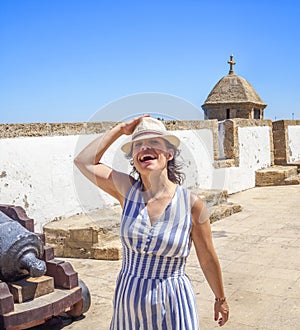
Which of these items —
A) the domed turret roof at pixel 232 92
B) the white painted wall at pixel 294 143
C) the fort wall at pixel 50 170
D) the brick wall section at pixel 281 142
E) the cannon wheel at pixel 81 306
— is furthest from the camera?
the domed turret roof at pixel 232 92

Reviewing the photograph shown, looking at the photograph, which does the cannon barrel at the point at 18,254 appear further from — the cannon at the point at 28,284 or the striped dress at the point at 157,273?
the striped dress at the point at 157,273

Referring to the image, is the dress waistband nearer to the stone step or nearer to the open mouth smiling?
the open mouth smiling

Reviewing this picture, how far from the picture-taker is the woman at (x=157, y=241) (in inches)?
77.5

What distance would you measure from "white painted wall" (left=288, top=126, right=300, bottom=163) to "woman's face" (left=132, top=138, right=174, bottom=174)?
13660mm

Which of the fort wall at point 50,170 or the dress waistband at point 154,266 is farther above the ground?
the fort wall at point 50,170

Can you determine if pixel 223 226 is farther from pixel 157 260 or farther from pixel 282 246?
pixel 157 260

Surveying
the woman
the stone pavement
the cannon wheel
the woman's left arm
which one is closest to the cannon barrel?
the cannon wheel

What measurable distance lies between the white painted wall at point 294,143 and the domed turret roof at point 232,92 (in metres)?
2.50

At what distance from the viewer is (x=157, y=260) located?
6.49ft

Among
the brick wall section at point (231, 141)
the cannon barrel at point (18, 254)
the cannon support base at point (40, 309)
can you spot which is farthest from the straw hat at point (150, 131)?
the brick wall section at point (231, 141)

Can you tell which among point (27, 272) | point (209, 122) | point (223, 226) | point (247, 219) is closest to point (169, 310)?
point (27, 272)

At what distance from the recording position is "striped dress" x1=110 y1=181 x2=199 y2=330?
6.45 feet

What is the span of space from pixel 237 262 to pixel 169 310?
368 centimetres

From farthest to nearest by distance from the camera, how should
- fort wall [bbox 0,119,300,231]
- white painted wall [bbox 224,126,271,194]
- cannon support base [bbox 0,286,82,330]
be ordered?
1. white painted wall [bbox 224,126,271,194]
2. fort wall [bbox 0,119,300,231]
3. cannon support base [bbox 0,286,82,330]
